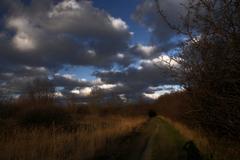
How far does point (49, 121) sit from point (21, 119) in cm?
238

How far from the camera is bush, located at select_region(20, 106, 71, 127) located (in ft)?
99.9

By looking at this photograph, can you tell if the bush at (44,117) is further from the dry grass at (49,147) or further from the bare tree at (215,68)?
the bare tree at (215,68)

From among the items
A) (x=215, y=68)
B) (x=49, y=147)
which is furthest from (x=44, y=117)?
(x=215, y=68)

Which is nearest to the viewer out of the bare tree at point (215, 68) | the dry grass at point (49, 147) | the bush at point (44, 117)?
the bare tree at point (215, 68)

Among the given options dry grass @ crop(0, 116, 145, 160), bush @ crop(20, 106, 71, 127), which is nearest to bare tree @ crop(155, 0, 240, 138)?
dry grass @ crop(0, 116, 145, 160)

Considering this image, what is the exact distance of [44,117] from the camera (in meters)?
31.6

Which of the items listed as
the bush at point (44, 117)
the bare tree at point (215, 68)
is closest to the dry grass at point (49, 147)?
the bare tree at point (215, 68)

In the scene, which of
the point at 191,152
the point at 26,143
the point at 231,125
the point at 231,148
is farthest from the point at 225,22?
the point at 26,143

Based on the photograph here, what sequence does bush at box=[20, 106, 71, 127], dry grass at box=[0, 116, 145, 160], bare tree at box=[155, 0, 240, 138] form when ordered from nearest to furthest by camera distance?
bare tree at box=[155, 0, 240, 138]
dry grass at box=[0, 116, 145, 160]
bush at box=[20, 106, 71, 127]

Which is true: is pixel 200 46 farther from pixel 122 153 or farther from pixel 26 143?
pixel 26 143

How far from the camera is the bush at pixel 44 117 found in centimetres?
3046

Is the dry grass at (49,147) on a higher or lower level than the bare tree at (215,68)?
lower

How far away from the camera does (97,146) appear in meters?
16.9

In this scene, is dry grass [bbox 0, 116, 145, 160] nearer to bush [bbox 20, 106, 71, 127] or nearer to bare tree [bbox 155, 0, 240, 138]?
bare tree [bbox 155, 0, 240, 138]
